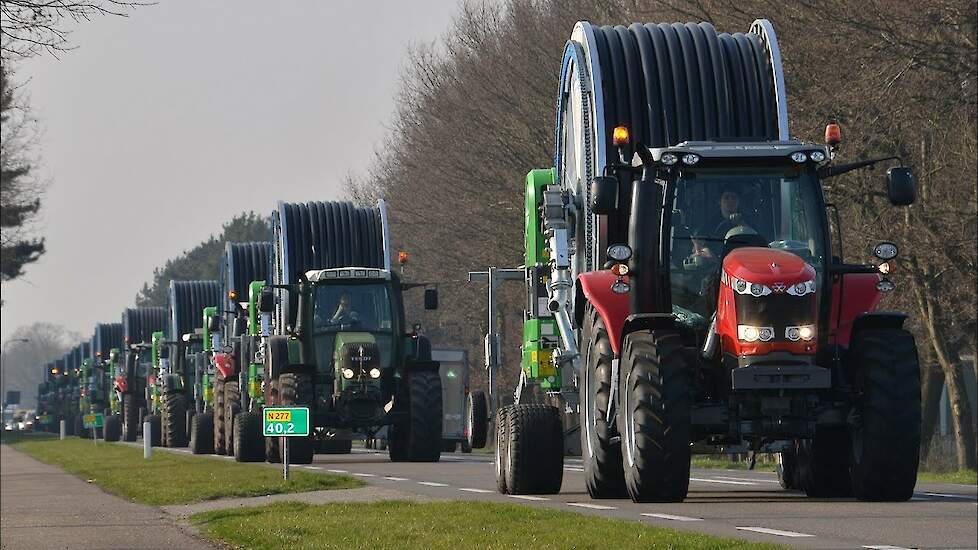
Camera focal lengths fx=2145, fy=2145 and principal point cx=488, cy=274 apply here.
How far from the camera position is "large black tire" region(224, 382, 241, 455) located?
4047 centimetres

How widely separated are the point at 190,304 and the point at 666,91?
1552 inches

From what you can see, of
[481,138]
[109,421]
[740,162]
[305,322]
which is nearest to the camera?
[740,162]

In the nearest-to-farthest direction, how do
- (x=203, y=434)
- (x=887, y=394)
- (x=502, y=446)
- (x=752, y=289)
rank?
1. (x=752, y=289)
2. (x=887, y=394)
3. (x=502, y=446)
4. (x=203, y=434)

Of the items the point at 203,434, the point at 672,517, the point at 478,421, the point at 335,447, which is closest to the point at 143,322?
the point at 203,434

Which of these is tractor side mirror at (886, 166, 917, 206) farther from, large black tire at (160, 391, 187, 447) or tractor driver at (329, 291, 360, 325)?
large black tire at (160, 391, 187, 447)

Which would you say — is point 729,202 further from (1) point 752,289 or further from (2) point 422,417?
(2) point 422,417

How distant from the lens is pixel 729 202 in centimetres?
1652

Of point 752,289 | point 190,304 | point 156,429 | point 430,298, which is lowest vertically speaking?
point 156,429

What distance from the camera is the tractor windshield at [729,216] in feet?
53.9

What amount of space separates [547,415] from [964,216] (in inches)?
627

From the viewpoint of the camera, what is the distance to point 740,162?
1644cm

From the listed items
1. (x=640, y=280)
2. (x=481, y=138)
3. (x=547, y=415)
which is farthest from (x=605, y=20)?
(x=640, y=280)

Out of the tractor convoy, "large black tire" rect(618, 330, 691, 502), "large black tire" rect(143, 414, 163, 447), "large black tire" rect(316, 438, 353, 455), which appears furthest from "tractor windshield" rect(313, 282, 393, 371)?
"large black tire" rect(143, 414, 163, 447)

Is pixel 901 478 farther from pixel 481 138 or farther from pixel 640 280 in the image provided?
pixel 481 138
